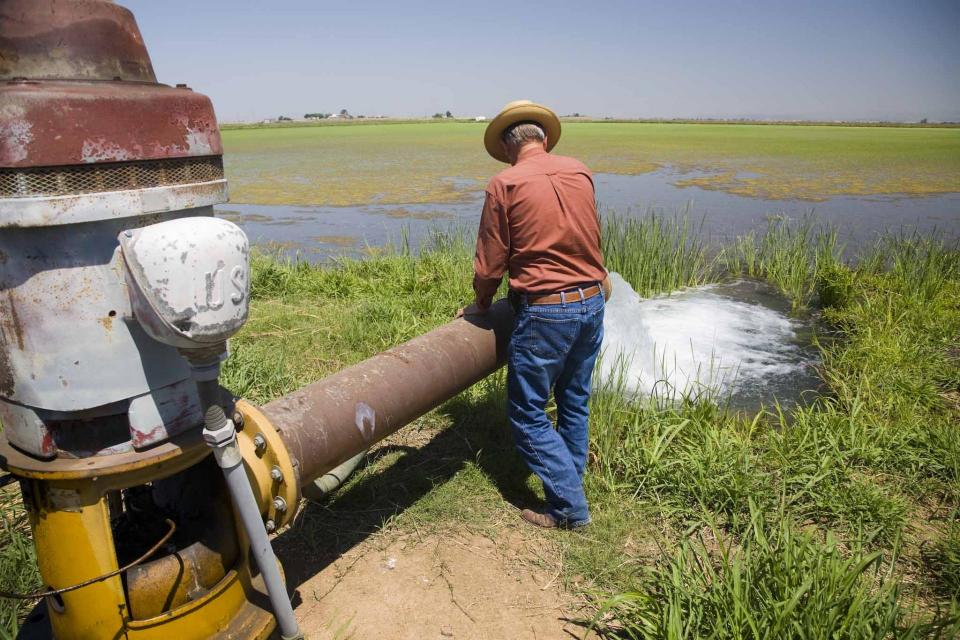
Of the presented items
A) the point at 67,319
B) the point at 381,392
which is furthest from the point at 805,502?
the point at 67,319

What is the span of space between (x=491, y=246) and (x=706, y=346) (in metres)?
3.08

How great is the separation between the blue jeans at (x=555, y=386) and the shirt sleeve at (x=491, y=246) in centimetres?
19

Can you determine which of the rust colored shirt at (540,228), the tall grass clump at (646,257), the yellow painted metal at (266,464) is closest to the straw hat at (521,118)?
the rust colored shirt at (540,228)

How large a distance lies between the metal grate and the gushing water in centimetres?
252

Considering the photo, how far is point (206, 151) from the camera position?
1.40 metres

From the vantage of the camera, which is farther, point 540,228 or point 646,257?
point 646,257

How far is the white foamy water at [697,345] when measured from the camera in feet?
12.9

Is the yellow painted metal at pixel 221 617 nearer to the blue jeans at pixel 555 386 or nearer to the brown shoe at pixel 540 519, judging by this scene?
the blue jeans at pixel 555 386

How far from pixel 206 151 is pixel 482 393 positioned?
8.78 ft

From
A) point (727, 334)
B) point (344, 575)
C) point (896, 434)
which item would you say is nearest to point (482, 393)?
point (344, 575)

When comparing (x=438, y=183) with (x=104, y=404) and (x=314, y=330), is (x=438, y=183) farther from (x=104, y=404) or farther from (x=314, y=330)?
(x=104, y=404)

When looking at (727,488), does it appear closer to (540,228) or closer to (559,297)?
(559,297)

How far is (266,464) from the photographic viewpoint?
1702 millimetres

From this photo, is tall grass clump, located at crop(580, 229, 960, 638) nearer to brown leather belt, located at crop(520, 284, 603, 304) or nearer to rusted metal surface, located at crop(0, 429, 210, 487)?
brown leather belt, located at crop(520, 284, 603, 304)
